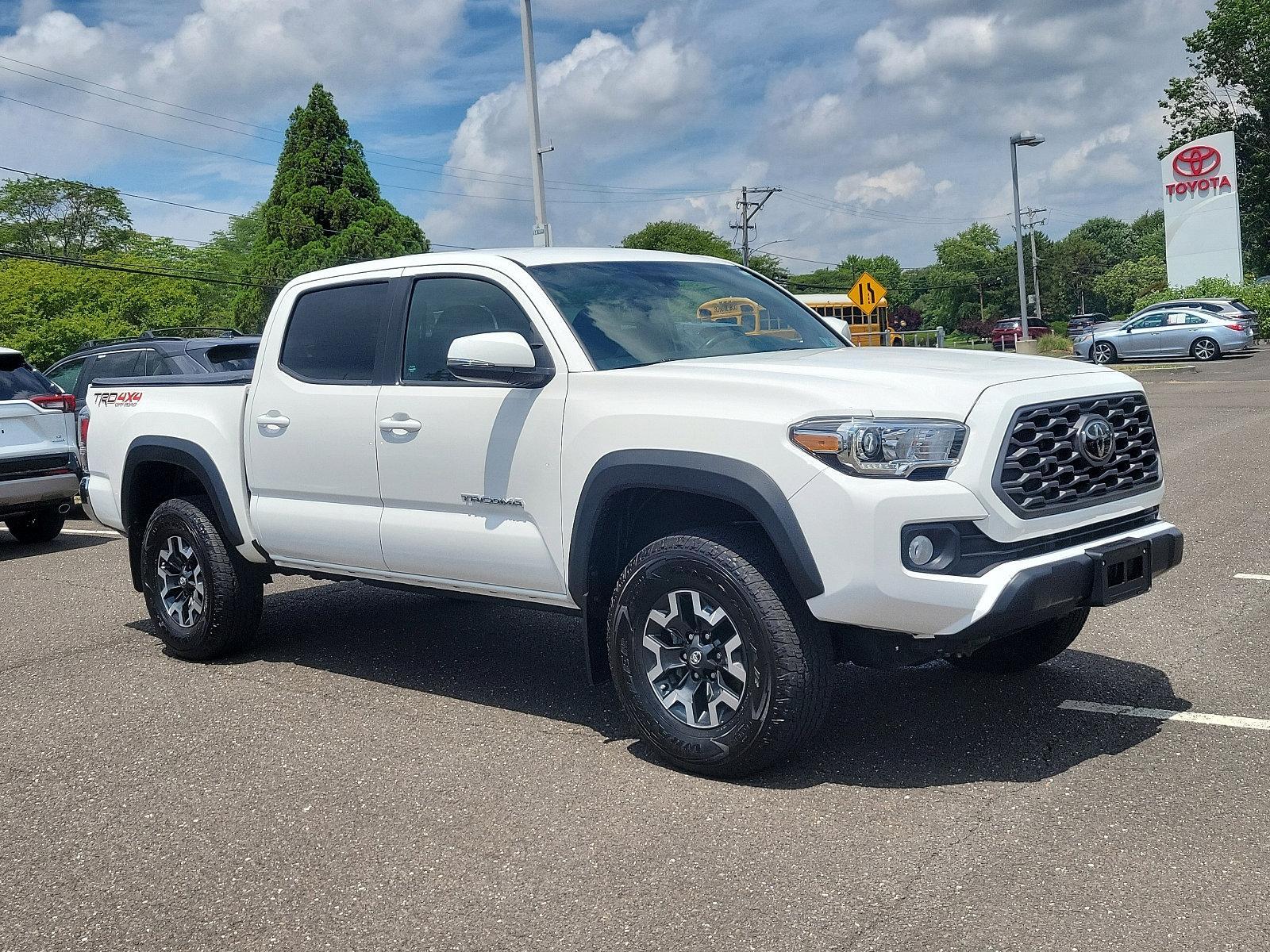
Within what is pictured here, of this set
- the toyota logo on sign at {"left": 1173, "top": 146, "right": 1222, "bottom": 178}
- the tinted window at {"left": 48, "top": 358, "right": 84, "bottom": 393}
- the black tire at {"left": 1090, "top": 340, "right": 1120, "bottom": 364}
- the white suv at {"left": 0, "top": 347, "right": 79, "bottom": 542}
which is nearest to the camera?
the white suv at {"left": 0, "top": 347, "right": 79, "bottom": 542}

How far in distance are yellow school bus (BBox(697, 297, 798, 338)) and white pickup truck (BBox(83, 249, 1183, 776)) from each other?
0.7 inches

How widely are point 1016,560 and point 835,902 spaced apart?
1338 millimetres

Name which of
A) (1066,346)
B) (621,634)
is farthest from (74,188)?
(621,634)

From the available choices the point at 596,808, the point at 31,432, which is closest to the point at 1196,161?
the point at 31,432

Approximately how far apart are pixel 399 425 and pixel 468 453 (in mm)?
438

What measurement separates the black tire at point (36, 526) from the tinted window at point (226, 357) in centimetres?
195

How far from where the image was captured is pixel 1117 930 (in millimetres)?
3297

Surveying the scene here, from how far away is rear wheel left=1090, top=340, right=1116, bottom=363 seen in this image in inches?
1389

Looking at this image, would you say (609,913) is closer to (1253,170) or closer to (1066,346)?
(1066,346)

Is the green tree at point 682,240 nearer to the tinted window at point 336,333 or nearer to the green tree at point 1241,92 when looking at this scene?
the green tree at point 1241,92

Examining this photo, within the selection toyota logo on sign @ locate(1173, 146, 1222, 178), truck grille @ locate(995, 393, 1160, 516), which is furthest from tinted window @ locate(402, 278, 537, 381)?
toyota logo on sign @ locate(1173, 146, 1222, 178)

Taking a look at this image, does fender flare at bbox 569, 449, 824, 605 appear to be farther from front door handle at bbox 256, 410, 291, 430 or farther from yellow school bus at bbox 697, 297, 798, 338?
front door handle at bbox 256, 410, 291, 430

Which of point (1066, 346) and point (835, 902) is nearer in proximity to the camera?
point (835, 902)

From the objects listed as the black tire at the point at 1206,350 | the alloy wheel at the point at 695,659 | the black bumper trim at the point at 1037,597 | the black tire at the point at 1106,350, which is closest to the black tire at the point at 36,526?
the alloy wheel at the point at 695,659
